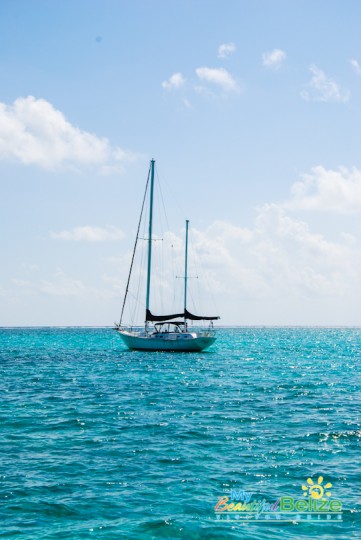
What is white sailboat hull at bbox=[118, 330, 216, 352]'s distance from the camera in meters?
67.0

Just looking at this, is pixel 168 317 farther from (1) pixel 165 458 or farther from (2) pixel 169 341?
(1) pixel 165 458

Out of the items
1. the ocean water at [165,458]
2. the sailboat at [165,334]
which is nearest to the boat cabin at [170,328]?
the sailboat at [165,334]

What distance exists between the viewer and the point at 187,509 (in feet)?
40.9

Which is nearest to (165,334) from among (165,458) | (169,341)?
(169,341)

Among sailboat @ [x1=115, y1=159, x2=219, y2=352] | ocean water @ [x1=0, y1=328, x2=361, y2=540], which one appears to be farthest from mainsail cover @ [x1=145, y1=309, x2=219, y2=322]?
ocean water @ [x1=0, y1=328, x2=361, y2=540]

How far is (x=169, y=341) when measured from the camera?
66688 millimetres

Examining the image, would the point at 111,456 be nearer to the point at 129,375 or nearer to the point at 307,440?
the point at 307,440

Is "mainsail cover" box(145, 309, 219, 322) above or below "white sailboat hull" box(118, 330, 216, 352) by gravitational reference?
above

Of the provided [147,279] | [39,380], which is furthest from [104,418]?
[147,279]

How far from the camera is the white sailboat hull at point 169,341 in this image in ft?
220

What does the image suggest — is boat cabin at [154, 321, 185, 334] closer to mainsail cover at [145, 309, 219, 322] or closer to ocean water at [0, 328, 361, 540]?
mainsail cover at [145, 309, 219, 322]

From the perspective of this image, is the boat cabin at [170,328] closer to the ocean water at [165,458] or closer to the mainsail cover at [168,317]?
the mainsail cover at [168,317]

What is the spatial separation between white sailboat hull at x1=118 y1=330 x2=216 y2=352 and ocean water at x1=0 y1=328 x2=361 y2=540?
33.1m

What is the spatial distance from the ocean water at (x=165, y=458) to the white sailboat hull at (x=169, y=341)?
33.1 metres
